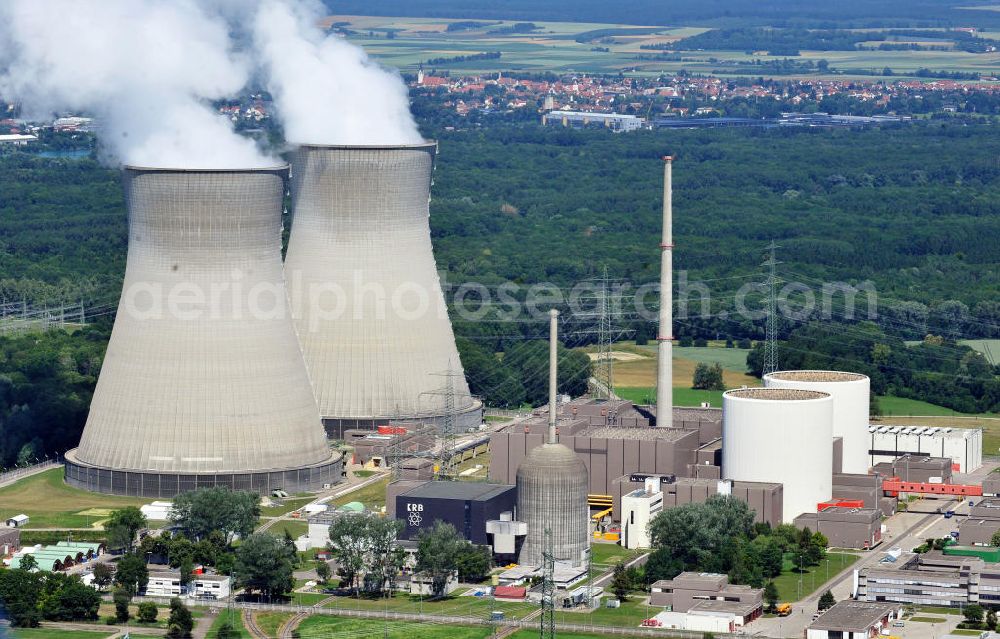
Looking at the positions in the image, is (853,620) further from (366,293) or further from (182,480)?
(366,293)

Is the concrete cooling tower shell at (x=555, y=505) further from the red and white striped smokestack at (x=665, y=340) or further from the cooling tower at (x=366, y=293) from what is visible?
the cooling tower at (x=366, y=293)

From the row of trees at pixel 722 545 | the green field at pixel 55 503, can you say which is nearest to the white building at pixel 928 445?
the row of trees at pixel 722 545

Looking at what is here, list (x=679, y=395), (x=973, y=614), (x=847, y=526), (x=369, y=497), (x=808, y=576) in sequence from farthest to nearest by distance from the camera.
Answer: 1. (x=679, y=395)
2. (x=369, y=497)
3. (x=847, y=526)
4. (x=808, y=576)
5. (x=973, y=614)

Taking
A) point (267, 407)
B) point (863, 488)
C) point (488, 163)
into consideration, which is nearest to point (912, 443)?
point (863, 488)

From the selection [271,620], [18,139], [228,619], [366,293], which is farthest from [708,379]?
[18,139]

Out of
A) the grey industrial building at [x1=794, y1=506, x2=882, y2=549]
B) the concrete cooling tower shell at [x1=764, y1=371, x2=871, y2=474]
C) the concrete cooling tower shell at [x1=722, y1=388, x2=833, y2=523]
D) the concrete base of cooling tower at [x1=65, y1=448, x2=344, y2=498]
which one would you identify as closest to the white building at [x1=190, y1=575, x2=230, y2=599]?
the concrete base of cooling tower at [x1=65, y1=448, x2=344, y2=498]

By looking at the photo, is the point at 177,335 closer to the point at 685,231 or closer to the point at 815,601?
the point at 815,601

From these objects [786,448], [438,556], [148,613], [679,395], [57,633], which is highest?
[786,448]
